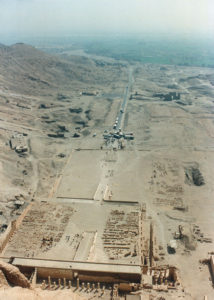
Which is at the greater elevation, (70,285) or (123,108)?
(123,108)

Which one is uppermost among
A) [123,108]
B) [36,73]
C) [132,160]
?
[36,73]

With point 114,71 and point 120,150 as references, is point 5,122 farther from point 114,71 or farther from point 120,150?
point 114,71

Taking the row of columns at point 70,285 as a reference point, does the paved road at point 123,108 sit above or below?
above

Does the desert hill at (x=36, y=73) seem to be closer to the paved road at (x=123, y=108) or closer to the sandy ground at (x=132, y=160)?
the sandy ground at (x=132, y=160)

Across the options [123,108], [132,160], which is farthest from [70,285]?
[123,108]

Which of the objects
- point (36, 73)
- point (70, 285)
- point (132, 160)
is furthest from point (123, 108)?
point (70, 285)

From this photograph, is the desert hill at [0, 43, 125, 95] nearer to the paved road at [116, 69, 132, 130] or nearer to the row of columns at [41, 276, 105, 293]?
the paved road at [116, 69, 132, 130]

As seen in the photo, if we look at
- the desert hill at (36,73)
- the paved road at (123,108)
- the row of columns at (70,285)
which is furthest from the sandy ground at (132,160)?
the row of columns at (70,285)

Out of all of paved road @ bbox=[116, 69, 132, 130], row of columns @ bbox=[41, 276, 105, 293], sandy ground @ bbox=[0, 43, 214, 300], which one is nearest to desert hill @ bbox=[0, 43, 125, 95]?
sandy ground @ bbox=[0, 43, 214, 300]

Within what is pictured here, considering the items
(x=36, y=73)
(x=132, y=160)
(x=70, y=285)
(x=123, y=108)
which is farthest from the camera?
(x=36, y=73)

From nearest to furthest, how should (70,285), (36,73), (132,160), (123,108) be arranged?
(70,285) < (132,160) < (123,108) < (36,73)

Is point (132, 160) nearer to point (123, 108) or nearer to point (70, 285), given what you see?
point (70, 285)

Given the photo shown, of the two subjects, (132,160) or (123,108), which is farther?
(123,108)
